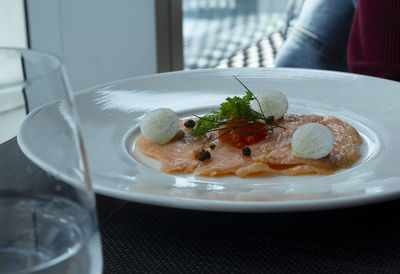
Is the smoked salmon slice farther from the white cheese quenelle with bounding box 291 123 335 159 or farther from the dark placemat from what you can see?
the dark placemat

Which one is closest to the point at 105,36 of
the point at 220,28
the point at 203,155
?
the point at 203,155

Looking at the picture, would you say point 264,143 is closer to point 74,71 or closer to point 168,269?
point 168,269

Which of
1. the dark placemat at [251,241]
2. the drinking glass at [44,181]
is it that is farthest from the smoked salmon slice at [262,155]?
the drinking glass at [44,181]

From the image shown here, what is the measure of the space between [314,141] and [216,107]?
16.2 inches

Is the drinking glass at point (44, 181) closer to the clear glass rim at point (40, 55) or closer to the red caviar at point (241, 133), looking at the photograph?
the clear glass rim at point (40, 55)

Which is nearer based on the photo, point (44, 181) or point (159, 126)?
point (44, 181)

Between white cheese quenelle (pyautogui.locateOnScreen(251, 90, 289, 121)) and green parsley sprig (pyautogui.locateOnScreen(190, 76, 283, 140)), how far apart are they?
18 mm

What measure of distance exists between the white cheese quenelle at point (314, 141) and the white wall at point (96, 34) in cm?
179

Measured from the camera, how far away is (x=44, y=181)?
473mm

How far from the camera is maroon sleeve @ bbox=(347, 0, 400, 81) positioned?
2252 millimetres

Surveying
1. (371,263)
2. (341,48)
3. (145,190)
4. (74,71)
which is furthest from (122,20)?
(371,263)

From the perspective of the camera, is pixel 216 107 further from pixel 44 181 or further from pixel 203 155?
pixel 44 181

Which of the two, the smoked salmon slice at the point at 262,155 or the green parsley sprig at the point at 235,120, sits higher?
the green parsley sprig at the point at 235,120

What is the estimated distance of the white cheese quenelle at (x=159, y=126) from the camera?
1284 millimetres
